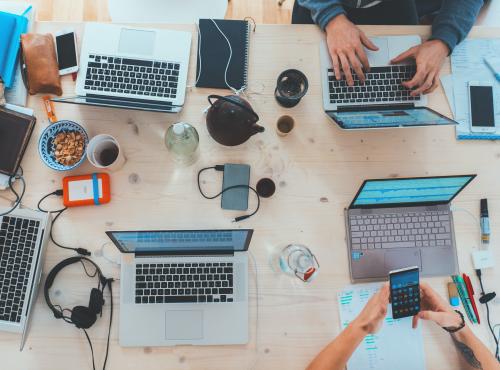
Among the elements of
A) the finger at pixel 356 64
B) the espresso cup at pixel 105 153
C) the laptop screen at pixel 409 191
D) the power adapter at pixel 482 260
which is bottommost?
the power adapter at pixel 482 260

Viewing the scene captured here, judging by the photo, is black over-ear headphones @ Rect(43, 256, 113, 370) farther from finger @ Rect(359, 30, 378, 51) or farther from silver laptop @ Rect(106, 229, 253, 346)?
finger @ Rect(359, 30, 378, 51)

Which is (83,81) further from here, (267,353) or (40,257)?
(267,353)

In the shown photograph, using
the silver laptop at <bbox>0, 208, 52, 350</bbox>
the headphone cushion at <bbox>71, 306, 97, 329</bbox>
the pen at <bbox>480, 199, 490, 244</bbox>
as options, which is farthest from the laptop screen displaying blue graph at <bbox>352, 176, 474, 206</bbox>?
the silver laptop at <bbox>0, 208, 52, 350</bbox>

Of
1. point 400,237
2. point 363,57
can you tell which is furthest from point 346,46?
point 400,237

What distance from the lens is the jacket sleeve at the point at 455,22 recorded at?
46.6 inches

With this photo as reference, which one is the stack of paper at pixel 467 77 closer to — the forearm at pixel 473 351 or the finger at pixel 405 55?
the finger at pixel 405 55

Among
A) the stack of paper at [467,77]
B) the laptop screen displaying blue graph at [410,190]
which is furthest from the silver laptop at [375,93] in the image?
the laptop screen displaying blue graph at [410,190]

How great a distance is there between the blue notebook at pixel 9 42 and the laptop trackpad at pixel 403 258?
1259mm

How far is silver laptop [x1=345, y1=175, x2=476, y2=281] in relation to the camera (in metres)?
1.12

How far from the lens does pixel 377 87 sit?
3.86 ft

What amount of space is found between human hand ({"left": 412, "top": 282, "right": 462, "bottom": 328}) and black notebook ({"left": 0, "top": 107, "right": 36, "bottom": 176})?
1.24 metres

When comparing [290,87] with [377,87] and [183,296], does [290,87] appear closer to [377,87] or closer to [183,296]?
[377,87]

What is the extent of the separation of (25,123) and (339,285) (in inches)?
41.4

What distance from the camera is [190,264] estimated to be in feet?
3.53
